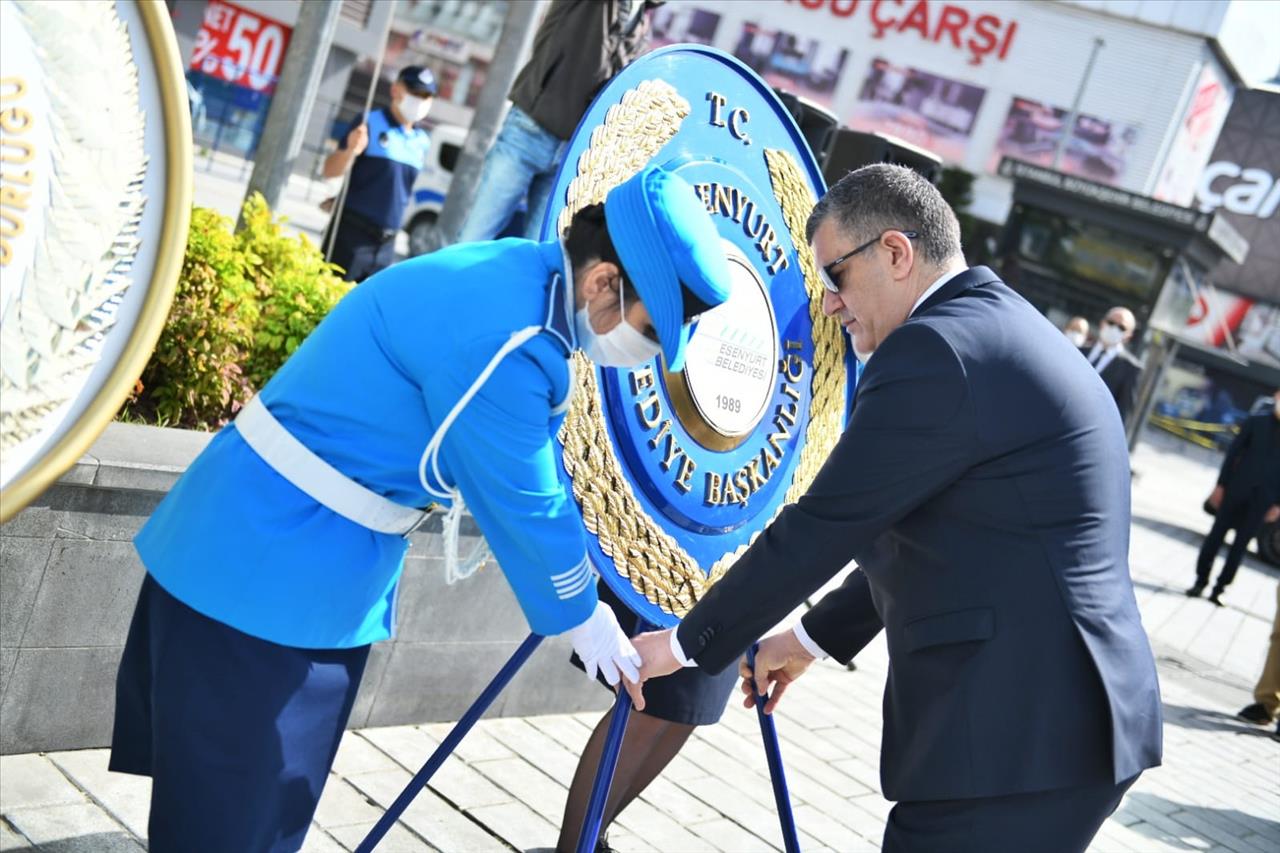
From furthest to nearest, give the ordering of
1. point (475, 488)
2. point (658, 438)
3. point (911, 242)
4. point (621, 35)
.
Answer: point (621, 35)
point (658, 438)
point (911, 242)
point (475, 488)

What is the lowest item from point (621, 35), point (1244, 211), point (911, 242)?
point (911, 242)

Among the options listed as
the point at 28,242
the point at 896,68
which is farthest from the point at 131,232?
the point at 896,68

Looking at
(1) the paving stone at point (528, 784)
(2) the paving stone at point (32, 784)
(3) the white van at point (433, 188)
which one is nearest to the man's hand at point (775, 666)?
(1) the paving stone at point (528, 784)

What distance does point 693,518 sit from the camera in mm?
3170

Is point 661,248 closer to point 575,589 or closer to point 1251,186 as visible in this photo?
point 575,589

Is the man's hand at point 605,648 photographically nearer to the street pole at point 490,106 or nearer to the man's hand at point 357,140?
the street pole at point 490,106

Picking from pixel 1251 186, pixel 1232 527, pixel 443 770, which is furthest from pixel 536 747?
pixel 1251 186

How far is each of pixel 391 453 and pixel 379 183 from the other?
199 inches

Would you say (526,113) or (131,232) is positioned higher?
(526,113)

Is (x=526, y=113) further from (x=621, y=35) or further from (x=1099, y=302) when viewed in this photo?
(x=1099, y=302)

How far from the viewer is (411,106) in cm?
719

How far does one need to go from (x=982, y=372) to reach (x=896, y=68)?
45034 millimetres

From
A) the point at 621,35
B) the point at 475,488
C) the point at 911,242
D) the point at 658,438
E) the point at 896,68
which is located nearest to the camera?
the point at 475,488

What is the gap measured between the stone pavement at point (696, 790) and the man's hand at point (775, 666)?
103cm
